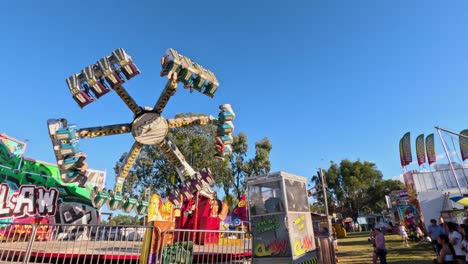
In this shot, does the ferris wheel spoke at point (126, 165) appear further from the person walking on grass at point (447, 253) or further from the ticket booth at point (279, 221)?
the person walking on grass at point (447, 253)

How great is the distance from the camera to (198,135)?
34.0 metres

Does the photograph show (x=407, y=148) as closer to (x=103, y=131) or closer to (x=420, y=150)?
(x=420, y=150)

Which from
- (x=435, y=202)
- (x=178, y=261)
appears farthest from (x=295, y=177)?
(x=435, y=202)

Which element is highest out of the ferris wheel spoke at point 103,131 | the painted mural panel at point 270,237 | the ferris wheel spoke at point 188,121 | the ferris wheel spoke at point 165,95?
the ferris wheel spoke at point 165,95

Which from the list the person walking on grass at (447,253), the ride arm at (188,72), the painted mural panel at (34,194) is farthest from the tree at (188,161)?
the person walking on grass at (447,253)

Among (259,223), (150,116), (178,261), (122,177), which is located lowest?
(178,261)

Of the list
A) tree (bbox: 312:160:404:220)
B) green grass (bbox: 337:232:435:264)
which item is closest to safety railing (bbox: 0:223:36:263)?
green grass (bbox: 337:232:435:264)

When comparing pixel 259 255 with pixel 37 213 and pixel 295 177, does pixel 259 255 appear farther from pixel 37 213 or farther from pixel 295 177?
pixel 37 213

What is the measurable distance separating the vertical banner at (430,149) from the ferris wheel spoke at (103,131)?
2778 centimetres

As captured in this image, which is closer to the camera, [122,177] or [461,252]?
[461,252]

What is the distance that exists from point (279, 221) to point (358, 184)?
49.1m

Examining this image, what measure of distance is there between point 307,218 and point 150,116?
8.76 m

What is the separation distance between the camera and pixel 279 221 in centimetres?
765

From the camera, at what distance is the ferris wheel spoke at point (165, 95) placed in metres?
13.4
